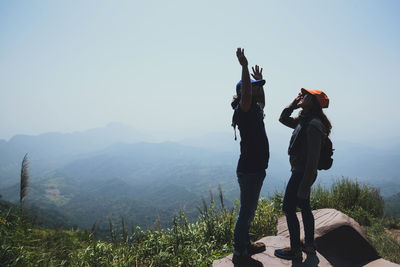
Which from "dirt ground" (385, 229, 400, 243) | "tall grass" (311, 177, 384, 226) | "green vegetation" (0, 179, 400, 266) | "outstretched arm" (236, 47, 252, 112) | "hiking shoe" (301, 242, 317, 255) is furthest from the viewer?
"tall grass" (311, 177, 384, 226)

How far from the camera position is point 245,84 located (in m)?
2.69

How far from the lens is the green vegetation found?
337 cm

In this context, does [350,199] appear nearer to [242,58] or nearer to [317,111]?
[317,111]

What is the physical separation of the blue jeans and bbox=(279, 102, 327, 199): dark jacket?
53 cm

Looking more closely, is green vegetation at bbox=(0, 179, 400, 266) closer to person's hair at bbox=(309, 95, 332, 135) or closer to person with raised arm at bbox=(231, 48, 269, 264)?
person with raised arm at bbox=(231, 48, 269, 264)

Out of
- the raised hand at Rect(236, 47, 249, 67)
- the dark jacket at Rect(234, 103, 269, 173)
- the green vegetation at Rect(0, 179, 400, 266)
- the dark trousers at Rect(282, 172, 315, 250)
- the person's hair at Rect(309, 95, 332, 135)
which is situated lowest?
the green vegetation at Rect(0, 179, 400, 266)

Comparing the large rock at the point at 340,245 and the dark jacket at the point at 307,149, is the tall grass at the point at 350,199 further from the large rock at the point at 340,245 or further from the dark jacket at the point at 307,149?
the dark jacket at the point at 307,149

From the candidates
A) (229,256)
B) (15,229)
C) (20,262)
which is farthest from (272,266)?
(15,229)

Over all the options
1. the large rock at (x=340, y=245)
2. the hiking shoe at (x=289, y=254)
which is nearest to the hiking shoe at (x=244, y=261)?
the large rock at (x=340, y=245)

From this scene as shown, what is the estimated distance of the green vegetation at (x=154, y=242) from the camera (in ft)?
11.0

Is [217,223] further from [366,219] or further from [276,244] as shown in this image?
[366,219]

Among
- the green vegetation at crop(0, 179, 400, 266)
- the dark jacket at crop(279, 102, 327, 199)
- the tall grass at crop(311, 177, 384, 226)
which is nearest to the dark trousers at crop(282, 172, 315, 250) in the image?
the dark jacket at crop(279, 102, 327, 199)

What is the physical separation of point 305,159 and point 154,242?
9.16 ft

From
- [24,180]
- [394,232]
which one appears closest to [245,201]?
[24,180]
